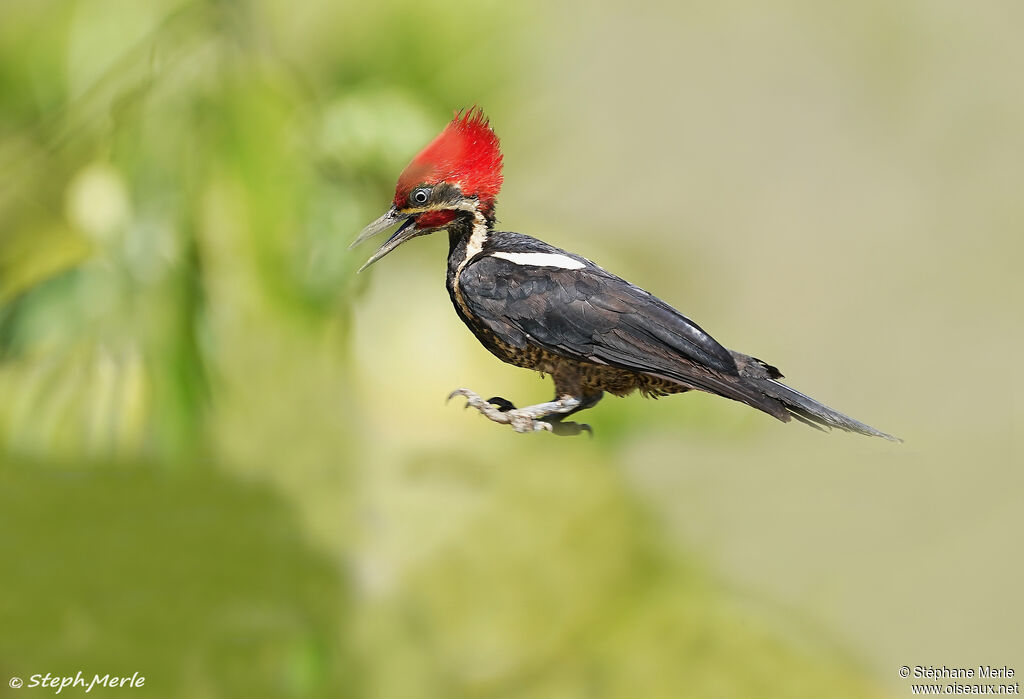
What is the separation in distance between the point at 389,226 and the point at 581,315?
302mm

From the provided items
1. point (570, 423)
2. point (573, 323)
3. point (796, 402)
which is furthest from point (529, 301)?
point (796, 402)

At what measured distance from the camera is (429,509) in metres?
7.39

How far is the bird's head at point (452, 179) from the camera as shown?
4.75 ft

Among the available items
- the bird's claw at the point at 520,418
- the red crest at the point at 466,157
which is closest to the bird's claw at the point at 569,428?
the bird's claw at the point at 520,418

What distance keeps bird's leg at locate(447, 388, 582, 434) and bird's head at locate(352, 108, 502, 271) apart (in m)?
0.26

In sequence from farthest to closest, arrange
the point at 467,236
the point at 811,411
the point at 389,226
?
1. the point at 467,236
2. the point at 389,226
3. the point at 811,411

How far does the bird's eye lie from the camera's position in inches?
56.7

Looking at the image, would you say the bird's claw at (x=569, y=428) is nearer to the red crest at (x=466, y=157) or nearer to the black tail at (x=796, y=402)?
the black tail at (x=796, y=402)

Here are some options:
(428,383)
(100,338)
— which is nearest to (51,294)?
(100,338)

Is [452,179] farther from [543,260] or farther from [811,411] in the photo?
[811,411]

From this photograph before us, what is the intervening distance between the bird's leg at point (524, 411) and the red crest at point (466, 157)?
11.8 inches

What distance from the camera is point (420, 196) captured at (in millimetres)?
1451

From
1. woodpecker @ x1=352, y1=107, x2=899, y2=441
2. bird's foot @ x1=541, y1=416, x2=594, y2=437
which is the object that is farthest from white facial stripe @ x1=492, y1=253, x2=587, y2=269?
bird's foot @ x1=541, y1=416, x2=594, y2=437

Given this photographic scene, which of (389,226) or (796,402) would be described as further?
(389,226)
